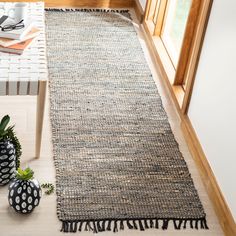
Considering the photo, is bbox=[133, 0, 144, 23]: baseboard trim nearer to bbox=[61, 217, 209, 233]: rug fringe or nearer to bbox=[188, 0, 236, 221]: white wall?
bbox=[188, 0, 236, 221]: white wall

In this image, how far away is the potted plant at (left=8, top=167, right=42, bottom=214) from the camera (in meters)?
2.02

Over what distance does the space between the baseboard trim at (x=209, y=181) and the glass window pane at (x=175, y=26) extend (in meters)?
0.67

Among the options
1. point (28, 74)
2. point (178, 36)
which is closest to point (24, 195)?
point (28, 74)

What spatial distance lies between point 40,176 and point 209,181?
0.75m

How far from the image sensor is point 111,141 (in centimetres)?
256

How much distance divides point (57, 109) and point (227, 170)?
1009 millimetres

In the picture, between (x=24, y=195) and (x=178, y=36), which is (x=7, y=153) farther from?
(x=178, y=36)

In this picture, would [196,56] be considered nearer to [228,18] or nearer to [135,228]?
[228,18]

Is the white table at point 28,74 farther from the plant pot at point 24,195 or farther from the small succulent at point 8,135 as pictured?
the plant pot at point 24,195

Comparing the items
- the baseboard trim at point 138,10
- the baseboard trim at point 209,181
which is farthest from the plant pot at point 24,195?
the baseboard trim at point 138,10

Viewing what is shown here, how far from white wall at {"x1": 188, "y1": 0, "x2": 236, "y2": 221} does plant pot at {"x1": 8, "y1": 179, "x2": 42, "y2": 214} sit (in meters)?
0.77

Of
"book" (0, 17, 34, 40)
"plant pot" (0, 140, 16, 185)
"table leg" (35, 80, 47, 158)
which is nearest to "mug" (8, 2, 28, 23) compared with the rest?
"book" (0, 17, 34, 40)

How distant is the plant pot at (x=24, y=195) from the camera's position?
79.7 inches

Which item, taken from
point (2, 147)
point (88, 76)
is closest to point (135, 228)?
point (2, 147)
